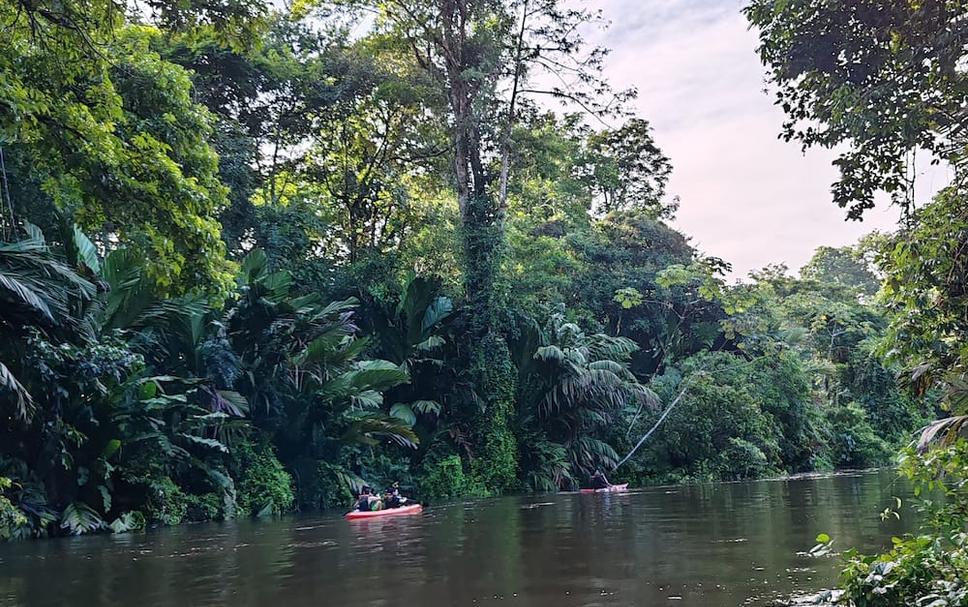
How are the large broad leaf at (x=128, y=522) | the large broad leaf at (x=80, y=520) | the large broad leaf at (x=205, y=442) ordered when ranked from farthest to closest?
the large broad leaf at (x=205, y=442) < the large broad leaf at (x=128, y=522) < the large broad leaf at (x=80, y=520)

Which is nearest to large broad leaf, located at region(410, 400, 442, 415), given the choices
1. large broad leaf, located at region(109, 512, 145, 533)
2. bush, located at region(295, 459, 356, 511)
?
bush, located at region(295, 459, 356, 511)

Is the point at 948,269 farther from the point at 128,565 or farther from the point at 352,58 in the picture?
the point at 352,58

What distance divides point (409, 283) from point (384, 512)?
8261 mm

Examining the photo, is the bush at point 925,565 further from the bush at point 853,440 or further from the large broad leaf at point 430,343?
the bush at point 853,440

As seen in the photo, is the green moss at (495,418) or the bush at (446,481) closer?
the bush at (446,481)

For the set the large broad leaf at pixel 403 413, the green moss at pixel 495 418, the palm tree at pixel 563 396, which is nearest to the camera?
the large broad leaf at pixel 403 413

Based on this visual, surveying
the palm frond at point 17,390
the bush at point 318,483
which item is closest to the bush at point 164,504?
the bush at point 318,483

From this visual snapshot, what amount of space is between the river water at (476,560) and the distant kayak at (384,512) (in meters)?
0.36

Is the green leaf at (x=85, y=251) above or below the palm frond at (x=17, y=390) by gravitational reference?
above

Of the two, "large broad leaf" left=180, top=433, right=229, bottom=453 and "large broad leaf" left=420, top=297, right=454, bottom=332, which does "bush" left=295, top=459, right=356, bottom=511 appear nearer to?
"large broad leaf" left=180, top=433, right=229, bottom=453

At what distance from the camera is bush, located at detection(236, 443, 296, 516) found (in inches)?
714

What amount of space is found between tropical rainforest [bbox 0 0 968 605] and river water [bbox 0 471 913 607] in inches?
50.4

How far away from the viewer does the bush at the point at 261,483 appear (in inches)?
714

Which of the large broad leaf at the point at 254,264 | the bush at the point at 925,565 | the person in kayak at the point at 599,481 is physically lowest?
the person in kayak at the point at 599,481
